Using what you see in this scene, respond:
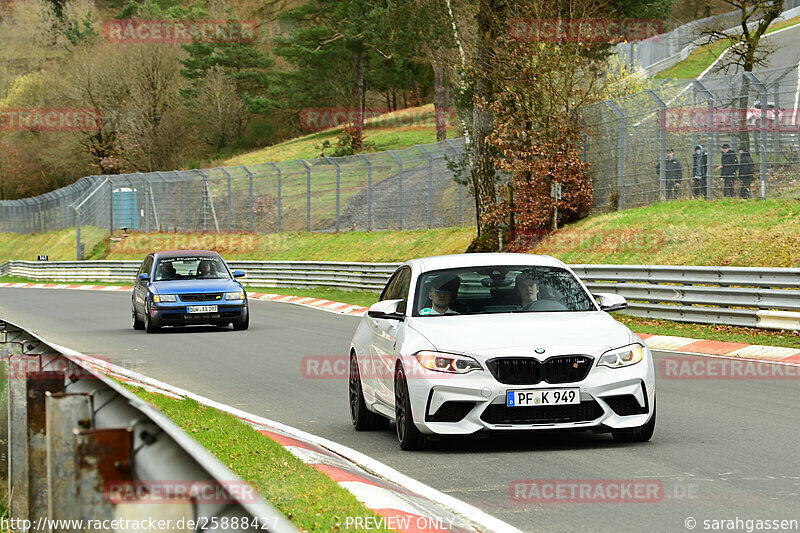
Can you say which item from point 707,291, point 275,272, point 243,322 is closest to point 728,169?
point 707,291

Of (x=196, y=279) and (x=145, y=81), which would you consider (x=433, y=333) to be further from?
(x=145, y=81)

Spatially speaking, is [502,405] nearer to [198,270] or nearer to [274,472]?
[274,472]

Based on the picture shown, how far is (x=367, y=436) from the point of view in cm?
994

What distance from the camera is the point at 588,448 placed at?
874 cm

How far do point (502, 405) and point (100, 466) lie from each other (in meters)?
5.69

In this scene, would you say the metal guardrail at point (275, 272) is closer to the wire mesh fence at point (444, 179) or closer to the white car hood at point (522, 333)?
the wire mesh fence at point (444, 179)

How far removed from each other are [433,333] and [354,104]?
75.9 m

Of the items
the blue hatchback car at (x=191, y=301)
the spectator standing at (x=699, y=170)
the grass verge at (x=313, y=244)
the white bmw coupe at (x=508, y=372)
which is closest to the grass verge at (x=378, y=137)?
the grass verge at (x=313, y=244)

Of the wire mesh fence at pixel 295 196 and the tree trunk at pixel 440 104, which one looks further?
the tree trunk at pixel 440 104

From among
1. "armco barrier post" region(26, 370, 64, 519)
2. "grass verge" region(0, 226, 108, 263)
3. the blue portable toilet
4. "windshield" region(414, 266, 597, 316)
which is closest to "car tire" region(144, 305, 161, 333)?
"windshield" region(414, 266, 597, 316)

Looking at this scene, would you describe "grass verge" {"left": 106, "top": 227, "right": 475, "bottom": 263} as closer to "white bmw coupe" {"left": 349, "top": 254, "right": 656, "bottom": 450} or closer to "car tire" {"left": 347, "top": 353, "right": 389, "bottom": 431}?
"car tire" {"left": 347, "top": 353, "right": 389, "bottom": 431}

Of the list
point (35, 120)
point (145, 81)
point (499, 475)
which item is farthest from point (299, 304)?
point (35, 120)

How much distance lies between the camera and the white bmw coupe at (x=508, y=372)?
8.45 m

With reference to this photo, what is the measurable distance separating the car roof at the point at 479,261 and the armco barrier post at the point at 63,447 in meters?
6.43
